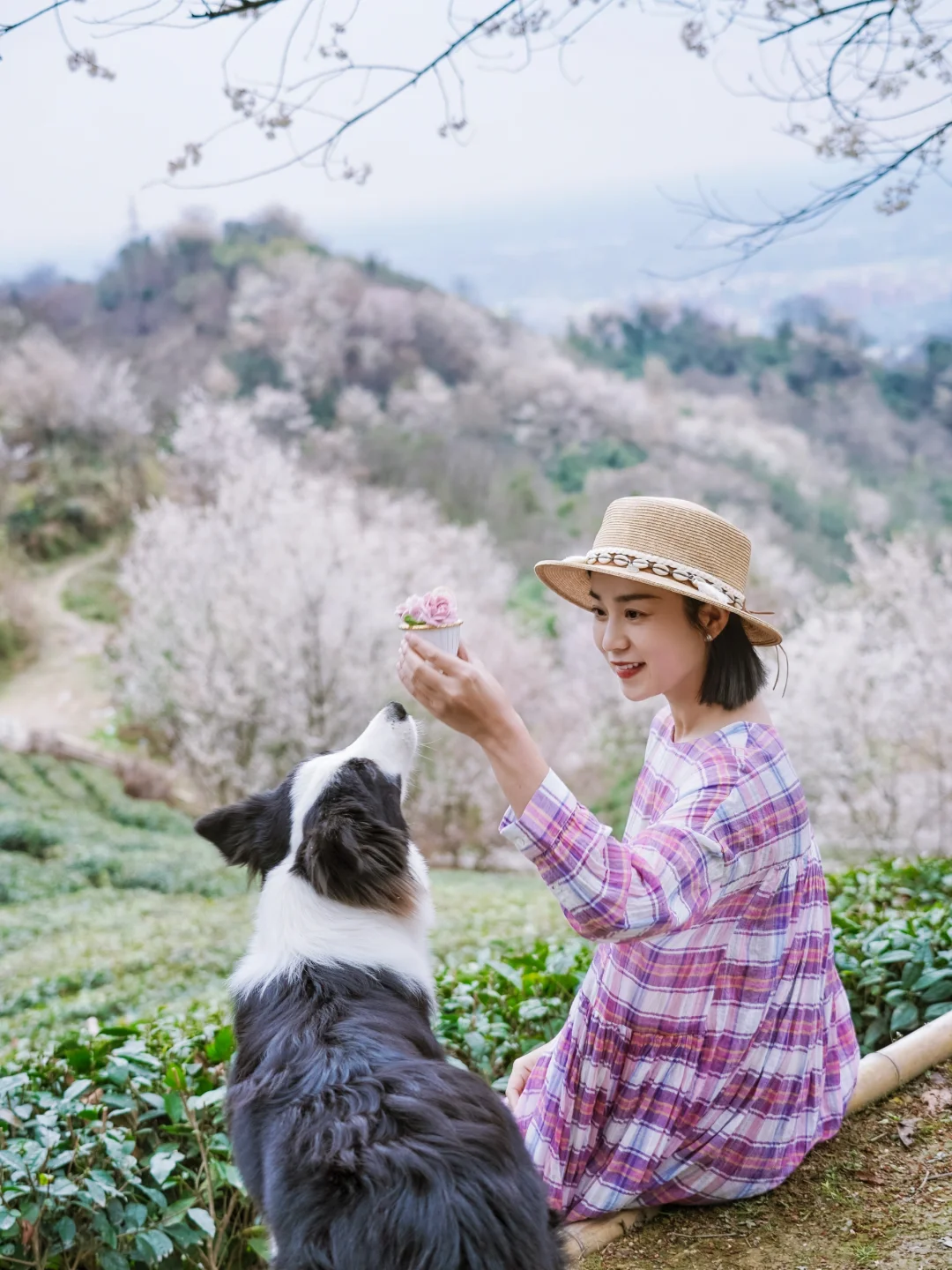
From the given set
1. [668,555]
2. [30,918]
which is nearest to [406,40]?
[30,918]

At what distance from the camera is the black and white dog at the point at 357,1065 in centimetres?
132

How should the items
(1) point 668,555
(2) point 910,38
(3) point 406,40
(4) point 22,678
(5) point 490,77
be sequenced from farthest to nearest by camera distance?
(5) point 490,77
(4) point 22,678
(3) point 406,40
(2) point 910,38
(1) point 668,555

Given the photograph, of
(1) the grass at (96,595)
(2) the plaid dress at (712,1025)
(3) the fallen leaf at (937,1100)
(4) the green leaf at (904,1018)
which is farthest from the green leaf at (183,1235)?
(1) the grass at (96,595)

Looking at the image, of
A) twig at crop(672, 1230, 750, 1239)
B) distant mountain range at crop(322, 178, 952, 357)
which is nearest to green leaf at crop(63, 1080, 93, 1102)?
twig at crop(672, 1230, 750, 1239)

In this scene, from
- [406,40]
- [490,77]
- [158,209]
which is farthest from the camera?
[158,209]

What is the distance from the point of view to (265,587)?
12125mm

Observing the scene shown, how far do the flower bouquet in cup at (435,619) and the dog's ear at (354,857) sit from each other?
1.41 ft

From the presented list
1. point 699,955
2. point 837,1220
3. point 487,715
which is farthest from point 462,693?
point 837,1220

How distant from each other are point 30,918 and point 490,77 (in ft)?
41.4

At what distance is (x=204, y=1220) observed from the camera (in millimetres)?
2088

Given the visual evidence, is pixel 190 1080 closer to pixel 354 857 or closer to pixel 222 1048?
pixel 222 1048

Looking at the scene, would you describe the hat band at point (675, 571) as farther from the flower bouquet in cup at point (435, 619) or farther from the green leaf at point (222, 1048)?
the green leaf at point (222, 1048)

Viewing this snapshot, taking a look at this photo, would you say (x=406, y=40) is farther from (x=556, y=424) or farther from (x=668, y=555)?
(x=668, y=555)

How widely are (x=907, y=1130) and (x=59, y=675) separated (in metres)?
13.1
